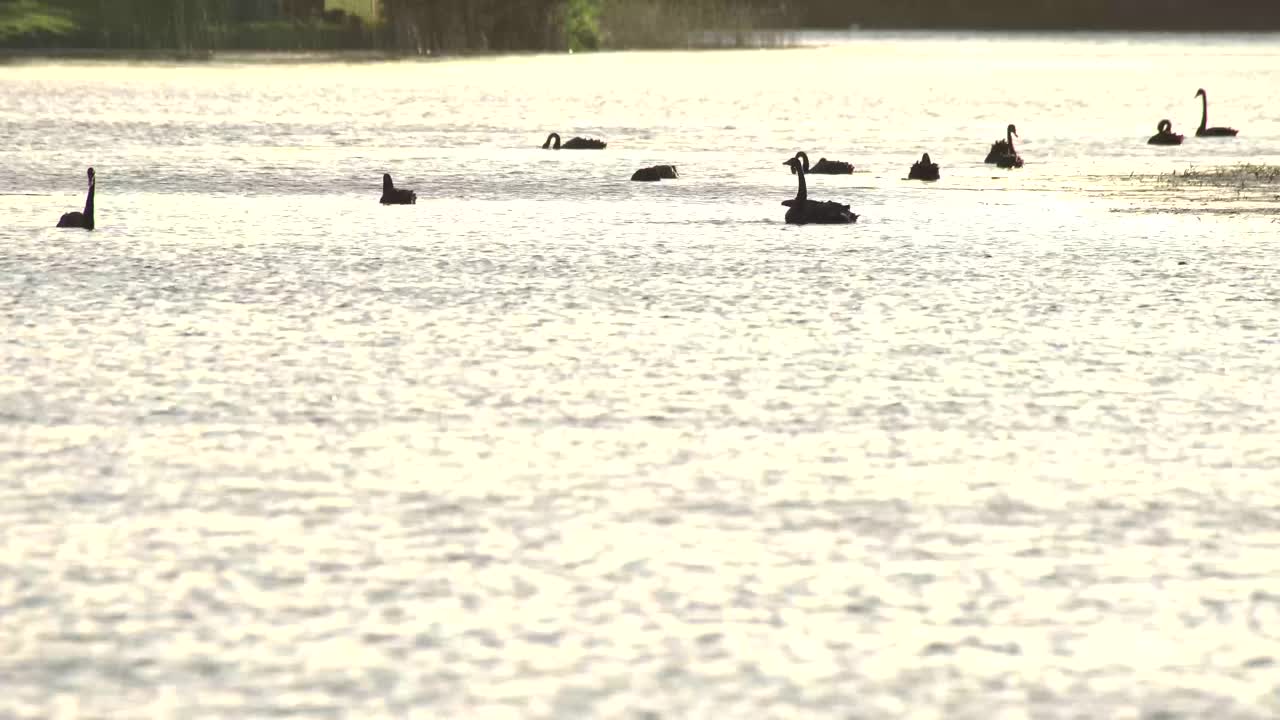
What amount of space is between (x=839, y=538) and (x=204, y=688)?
8.76ft

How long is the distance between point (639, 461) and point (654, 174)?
19679 millimetres

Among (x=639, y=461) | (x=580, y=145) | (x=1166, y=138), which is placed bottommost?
(x=580, y=145)

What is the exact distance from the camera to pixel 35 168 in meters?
31.5

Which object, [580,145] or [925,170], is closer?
[925,170]

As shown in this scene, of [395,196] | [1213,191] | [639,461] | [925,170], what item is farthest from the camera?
[925,170]

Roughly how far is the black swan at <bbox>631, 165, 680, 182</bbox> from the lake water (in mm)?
3746

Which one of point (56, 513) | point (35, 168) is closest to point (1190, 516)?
point (56, 513)

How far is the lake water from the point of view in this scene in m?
7.03

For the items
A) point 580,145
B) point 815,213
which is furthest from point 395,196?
point 580,145

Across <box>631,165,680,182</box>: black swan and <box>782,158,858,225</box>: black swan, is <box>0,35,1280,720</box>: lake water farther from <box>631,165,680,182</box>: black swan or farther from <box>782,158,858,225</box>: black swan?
<box>631,165,680,182</box>: black swan

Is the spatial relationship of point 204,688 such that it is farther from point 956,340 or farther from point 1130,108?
point 1130,108

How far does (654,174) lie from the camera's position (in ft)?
98.1

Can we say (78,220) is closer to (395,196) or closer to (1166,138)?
(395,196)

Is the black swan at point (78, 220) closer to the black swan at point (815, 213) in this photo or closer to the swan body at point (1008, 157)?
the black swan at point (815, 213)
